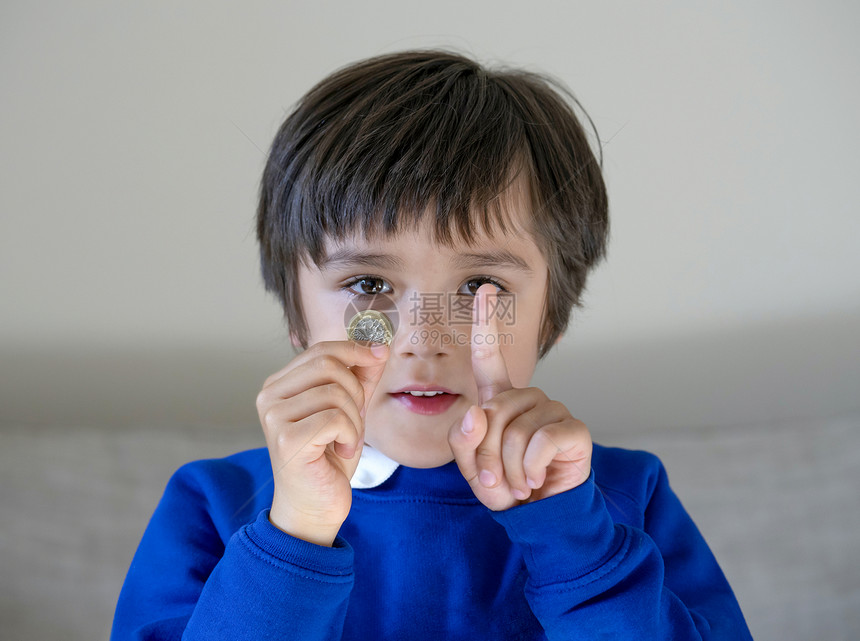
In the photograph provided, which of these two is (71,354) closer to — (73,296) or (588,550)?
(73,296)

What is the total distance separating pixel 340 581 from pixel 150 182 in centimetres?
83

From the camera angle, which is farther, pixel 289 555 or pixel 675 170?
A: pixel 675 170

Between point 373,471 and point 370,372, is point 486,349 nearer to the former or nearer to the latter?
point 370,372

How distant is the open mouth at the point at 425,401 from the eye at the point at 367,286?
0.09m

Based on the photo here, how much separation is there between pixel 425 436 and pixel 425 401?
3cm

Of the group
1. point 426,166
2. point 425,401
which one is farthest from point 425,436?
point 426,166

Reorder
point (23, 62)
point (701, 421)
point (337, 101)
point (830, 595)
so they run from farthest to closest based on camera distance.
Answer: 1. point (701, 421)
2. point (23, 62)
3. point (830, 595)
4. point (337, 101)

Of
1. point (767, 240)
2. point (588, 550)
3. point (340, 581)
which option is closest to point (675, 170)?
point (767, 240)

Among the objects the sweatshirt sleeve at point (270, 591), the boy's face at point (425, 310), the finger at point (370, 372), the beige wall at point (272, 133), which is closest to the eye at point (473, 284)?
the boy's face at point (425, 310)

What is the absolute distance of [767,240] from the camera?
4.19 ft

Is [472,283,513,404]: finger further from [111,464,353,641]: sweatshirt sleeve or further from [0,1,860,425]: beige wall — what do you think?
[0,1,860,425]: beige wall

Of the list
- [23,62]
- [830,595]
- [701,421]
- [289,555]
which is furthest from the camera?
[701,421]

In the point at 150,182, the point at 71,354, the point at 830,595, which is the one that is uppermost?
the point at 150,182

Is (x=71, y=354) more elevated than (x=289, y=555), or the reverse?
(x=289, y=555)
